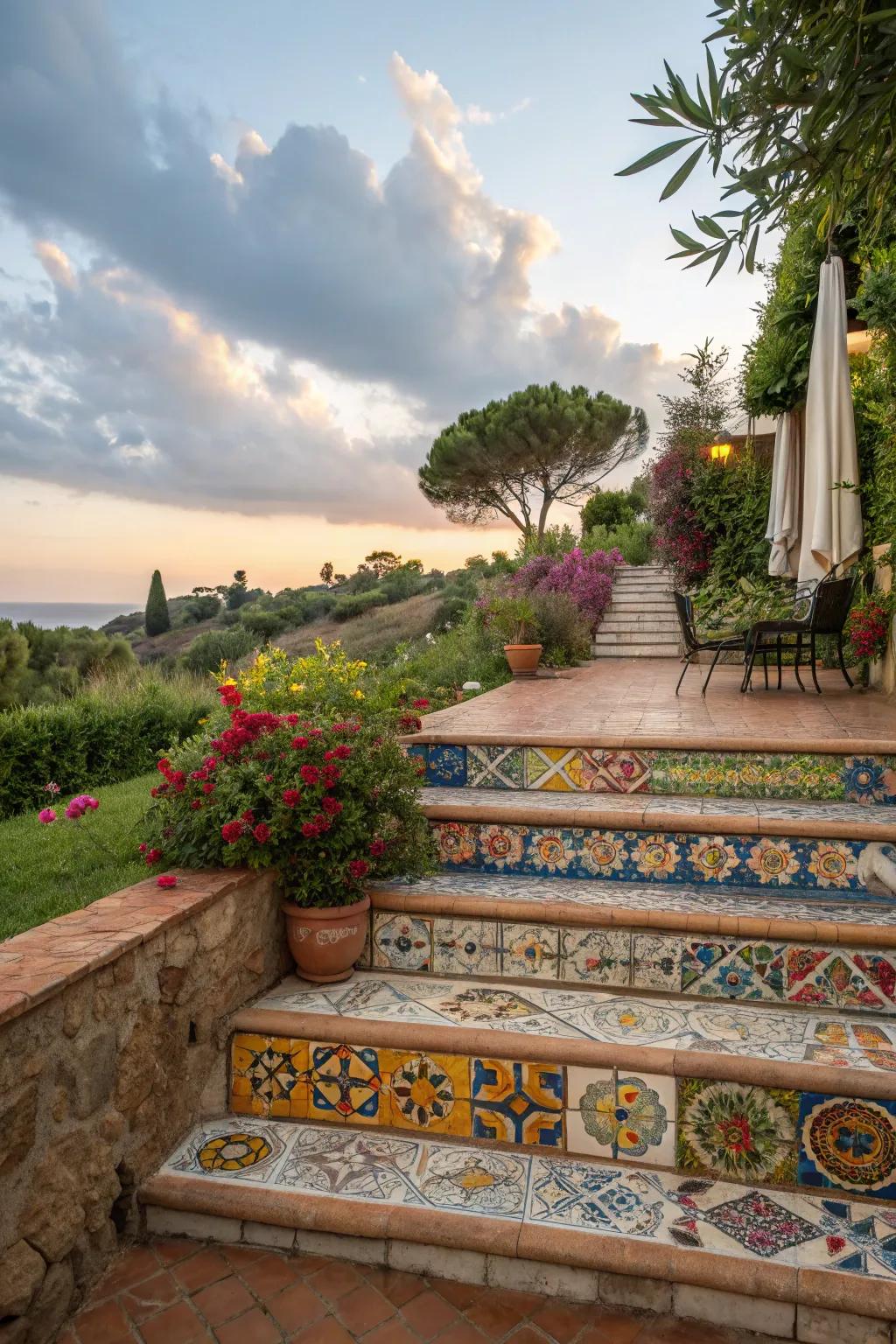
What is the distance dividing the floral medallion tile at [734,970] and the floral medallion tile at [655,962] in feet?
0.07

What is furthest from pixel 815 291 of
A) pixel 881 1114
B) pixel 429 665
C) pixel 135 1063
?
pixel 135 1063

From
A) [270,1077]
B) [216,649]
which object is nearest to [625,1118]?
[270,1077]

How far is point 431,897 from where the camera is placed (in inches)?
94.7

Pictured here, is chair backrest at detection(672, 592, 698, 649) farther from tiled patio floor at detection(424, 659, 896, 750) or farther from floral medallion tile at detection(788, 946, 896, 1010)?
floral medallion tile at detection(788, 946, 896, 1010)

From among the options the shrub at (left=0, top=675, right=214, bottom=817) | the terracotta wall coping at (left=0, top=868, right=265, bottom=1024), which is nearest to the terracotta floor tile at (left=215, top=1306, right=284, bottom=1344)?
the terracotta wall coping at (left=0, top=868, right=265, bottom=1024)

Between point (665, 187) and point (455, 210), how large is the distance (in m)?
9.23

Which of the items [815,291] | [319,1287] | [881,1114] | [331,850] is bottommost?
[319,1287]

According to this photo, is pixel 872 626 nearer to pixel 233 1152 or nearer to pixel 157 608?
pixel 233 1152

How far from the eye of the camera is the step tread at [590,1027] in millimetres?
1749

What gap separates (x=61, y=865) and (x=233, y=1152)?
3.83 ft

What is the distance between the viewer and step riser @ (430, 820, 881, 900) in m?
2.49

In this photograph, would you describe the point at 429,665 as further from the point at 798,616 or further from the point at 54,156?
the point at 54,156

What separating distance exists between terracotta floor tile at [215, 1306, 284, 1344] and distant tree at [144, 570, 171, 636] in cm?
2390

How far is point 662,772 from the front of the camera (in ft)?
10.4
